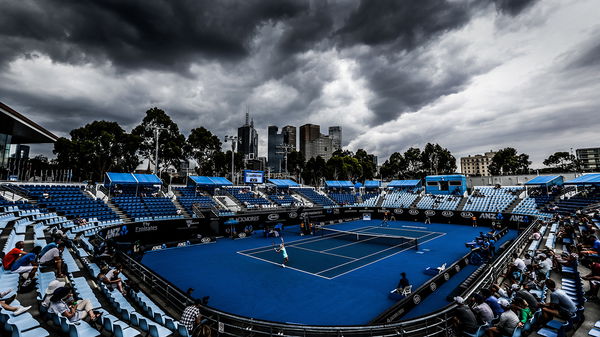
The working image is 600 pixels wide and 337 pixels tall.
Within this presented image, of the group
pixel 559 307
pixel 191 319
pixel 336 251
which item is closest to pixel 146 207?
pixel 336 251

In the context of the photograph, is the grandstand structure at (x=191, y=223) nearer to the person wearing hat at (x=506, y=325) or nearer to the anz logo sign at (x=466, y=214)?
the anz logo sign at (x=466, y=214)

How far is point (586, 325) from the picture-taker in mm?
7766

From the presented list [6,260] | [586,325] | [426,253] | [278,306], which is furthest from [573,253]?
[6,260]

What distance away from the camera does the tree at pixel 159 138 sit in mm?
55312

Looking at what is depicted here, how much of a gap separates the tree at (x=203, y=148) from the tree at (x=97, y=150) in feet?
34.9

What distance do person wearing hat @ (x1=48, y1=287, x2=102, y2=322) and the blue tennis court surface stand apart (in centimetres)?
586

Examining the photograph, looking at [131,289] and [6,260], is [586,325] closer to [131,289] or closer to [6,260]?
[131,289]

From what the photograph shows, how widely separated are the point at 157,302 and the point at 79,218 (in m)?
18.7

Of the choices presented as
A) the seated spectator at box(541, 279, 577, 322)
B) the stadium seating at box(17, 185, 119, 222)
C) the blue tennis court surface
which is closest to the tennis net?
the blue tennis court surface

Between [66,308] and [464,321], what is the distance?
11220 mm

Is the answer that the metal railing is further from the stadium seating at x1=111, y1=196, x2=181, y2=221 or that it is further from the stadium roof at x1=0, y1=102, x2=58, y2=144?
→ the stadium roof at x1=0, y1=102, x2=58, y2=144

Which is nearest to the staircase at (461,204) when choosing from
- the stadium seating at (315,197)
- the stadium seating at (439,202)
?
the stadium seating at (439,202)

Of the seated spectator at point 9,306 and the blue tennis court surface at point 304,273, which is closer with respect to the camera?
the seated spectator at point 9,306

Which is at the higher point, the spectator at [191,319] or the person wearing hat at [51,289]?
the person wearing hat at [51,289]
